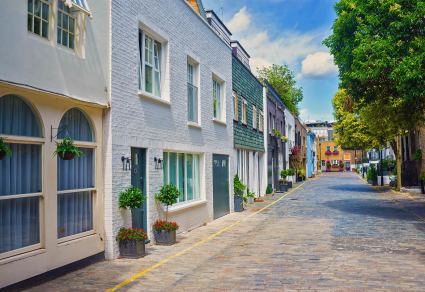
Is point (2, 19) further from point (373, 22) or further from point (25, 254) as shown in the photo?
point (373, 22)

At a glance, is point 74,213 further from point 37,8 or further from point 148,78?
point 148,78

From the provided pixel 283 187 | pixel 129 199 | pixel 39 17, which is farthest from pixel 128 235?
pixel 283 187

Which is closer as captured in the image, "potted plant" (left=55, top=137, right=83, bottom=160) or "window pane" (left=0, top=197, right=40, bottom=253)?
"window pane" (left=0, top=197, right=40, bottom=253)

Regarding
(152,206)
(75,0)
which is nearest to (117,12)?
(75,0)

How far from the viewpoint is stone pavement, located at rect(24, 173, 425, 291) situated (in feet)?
24.6

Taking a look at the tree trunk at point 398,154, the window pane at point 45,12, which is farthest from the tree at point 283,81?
the window pane at point 45,12

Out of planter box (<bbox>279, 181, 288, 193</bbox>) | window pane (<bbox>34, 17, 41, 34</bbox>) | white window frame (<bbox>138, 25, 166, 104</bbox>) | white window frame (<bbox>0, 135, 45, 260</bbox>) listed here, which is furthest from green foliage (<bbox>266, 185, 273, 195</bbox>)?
window pane (<bbox>34, 17, 41, 34</bbox>)

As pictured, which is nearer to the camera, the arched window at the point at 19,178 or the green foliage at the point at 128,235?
the arched window at the point at 19,178

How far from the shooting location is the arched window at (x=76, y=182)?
27.0 feet

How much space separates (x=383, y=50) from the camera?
14.6 m

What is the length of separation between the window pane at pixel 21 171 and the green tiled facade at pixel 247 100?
13341mm

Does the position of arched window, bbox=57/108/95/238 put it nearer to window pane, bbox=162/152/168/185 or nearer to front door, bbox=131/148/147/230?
front door, bbox=131/148/147/230

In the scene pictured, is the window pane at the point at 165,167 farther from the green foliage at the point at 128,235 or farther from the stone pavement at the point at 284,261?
the green foliage at the point at 128,235

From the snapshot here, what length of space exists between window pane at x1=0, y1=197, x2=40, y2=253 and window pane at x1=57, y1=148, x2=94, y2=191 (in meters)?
0.83
